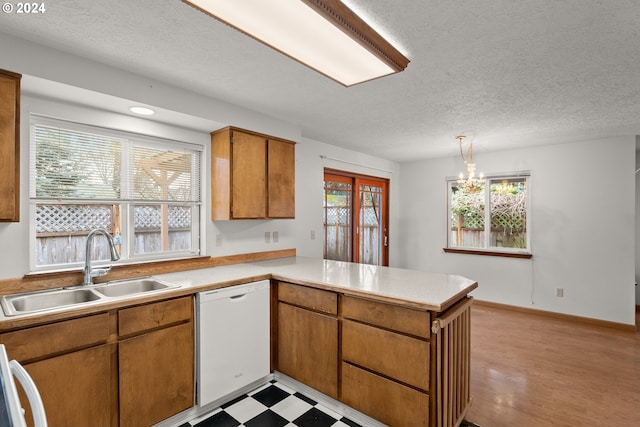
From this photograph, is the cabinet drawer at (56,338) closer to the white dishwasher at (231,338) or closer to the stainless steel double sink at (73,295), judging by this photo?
the stainless steel double sink at (73,295)

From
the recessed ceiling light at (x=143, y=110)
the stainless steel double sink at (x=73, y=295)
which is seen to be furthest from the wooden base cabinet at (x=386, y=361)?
the recessed ceiling light at (x=143, y=110)

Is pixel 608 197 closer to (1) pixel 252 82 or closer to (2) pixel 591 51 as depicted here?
(2) pixel 591 51

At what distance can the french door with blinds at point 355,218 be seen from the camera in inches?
171

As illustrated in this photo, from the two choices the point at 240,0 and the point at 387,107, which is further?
the point at 387,107

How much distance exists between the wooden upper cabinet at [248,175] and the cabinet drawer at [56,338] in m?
1.27

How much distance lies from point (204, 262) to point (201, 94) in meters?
1.44

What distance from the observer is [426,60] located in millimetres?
1933

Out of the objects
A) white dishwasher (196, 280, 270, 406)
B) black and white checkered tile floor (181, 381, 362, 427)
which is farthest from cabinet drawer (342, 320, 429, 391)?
white dishwasher (196, 280, 270, 406)

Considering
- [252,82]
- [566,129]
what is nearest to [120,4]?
[252,82]

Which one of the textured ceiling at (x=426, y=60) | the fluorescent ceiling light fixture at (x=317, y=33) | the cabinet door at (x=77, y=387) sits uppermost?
the textured ceiling at (x=426, y=60)

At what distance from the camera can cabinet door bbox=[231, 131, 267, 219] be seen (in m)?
2.74

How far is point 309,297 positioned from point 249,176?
1.24 meters

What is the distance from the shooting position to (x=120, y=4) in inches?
55.7

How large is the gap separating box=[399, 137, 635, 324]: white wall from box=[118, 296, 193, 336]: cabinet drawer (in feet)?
14.0
